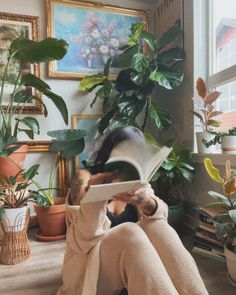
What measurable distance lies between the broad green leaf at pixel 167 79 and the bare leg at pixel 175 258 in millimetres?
1195

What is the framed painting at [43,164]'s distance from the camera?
7.28 ft

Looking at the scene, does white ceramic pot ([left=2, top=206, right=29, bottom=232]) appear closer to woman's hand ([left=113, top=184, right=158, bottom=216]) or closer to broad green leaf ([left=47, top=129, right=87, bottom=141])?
broad green leaf ([left=47, top=129, right=87, bottom=141])

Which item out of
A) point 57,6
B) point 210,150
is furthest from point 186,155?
point 57,6

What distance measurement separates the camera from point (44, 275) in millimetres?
1355

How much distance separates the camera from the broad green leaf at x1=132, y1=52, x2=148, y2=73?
189cm

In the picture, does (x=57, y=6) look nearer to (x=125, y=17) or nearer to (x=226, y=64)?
(x=125, y=17)

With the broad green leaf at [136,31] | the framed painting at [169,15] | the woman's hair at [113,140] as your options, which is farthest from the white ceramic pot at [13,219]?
the framed painting at [169,15]

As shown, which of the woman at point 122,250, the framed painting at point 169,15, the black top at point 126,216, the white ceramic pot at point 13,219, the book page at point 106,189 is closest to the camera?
the book page at point 106,189

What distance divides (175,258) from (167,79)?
1379mm

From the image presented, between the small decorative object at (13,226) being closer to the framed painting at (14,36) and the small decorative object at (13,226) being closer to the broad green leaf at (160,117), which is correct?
the framed painting at (14,36)

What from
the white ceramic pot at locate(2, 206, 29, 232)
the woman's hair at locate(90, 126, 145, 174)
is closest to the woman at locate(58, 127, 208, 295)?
the woman's hair at locate(90, 126, 145, 174)

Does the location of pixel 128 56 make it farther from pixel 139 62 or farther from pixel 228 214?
pixel 228 214

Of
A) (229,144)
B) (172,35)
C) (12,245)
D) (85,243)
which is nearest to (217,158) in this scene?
(229,144)

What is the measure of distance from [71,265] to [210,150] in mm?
1294
